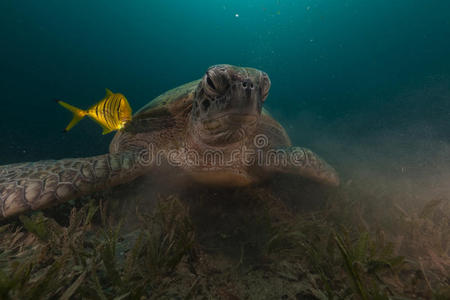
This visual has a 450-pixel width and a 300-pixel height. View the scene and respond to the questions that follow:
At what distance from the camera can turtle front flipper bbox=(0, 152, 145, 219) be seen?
1818 mm

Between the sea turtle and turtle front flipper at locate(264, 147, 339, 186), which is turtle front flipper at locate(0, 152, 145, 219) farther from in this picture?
turtle front flipper at locate(264, 147, 339, 186)

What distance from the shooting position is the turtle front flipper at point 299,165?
2572mm

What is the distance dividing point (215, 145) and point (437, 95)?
11953 mm

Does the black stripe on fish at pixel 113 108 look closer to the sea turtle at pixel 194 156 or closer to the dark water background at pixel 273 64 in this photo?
the sea turtle at pixel 194 156

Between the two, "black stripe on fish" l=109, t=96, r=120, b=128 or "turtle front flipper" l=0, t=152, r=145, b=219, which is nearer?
"turtle front flipper" l=0, t=152, r=145, b=219

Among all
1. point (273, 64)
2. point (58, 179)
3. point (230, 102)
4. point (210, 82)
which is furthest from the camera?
point (273, 64)

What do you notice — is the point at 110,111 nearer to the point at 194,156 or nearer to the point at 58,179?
the point at 58,179

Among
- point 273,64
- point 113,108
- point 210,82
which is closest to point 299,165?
point 210,82

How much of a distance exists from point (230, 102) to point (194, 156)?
852 millimetres

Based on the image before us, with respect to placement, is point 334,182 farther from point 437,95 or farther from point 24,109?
point 24,109

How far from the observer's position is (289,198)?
2.58 metres

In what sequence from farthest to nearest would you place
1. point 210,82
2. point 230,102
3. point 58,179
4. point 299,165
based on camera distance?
point 299,165
point 58,179
point 210,82
point 230,102

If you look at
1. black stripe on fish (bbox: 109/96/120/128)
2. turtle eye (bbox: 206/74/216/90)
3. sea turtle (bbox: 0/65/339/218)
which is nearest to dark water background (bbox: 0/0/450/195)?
sea turtle (bbox: 0/65/339/218)

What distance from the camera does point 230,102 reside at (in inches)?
69.3
